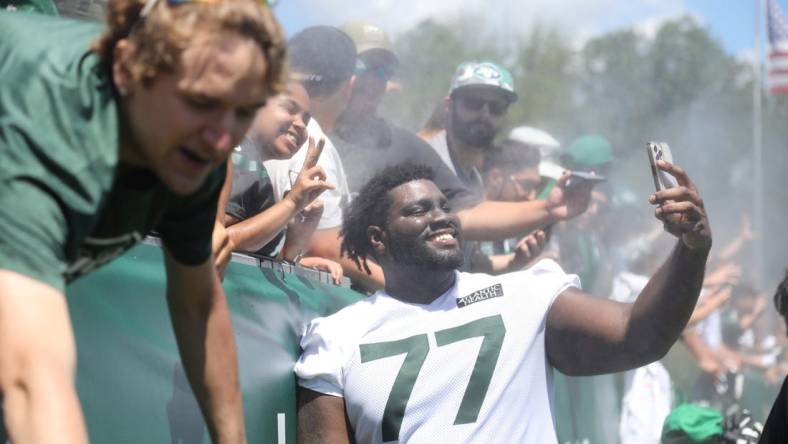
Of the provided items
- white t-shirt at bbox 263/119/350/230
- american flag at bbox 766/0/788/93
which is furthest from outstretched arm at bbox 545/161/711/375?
american flag at bbox 766/0/788/93

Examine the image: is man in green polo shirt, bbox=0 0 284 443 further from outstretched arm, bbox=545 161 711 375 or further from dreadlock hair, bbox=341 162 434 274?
dreadlock hair, bbox=341 162 434 274

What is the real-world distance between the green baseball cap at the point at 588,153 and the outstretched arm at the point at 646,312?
3.41 metres

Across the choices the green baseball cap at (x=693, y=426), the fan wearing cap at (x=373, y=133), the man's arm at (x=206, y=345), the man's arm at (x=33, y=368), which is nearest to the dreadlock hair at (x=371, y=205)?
the fan wearing cap at (x=373, y=133)

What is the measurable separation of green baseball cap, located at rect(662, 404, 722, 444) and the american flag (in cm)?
1053

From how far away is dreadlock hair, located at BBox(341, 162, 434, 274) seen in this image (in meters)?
4.99

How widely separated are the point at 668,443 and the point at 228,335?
3.95 metres

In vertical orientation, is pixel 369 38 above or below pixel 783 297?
above

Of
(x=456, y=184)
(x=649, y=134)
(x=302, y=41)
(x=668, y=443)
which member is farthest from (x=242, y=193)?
(x=649, y=134)

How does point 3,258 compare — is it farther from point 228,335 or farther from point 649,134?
point 649,134

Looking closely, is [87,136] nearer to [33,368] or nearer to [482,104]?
[33,368]

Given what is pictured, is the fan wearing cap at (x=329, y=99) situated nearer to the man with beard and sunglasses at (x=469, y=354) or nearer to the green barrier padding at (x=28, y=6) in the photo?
the man with beard and sunglasses at (x=469, y=354)

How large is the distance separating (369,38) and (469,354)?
2.10m

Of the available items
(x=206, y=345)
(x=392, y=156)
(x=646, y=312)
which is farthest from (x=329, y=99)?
(x=206, y=345)

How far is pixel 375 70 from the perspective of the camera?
5789 millimetres
